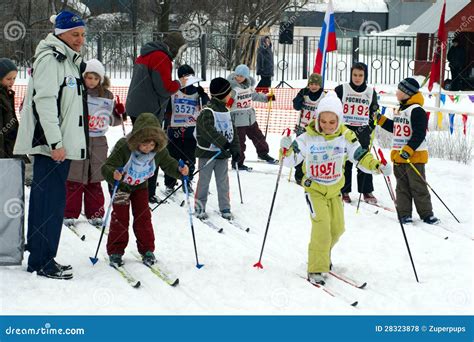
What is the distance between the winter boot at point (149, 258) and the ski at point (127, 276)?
198 millimetres

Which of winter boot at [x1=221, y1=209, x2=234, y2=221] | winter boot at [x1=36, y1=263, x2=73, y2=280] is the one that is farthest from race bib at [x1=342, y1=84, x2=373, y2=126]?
winter boot at [x1=36, y1=263, x2=73, y2=280]

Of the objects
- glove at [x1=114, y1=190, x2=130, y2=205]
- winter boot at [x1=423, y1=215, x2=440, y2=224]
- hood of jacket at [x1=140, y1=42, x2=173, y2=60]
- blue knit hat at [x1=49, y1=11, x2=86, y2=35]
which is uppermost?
blue knit hat at [x1=49, y1=11, x2=86, y2=35]

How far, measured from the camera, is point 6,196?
230 inches

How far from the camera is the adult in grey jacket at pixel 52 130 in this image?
536 centimetres

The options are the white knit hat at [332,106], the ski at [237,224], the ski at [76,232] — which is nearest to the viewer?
A: the white knit hat at [332,106]

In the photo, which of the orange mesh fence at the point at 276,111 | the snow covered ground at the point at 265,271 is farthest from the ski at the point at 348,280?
the orange mesh fence at the point at 276,111

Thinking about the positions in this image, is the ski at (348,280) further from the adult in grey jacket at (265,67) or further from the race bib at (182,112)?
the adult in grey jacket at (265,67)

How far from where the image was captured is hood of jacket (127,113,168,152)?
18.9ft

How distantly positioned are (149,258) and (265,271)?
0.92 metres

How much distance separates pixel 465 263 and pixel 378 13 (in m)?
43.4

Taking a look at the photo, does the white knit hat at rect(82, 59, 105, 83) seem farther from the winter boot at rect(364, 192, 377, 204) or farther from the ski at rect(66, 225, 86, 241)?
the winter boot at rect(364, 192, 377, 204)

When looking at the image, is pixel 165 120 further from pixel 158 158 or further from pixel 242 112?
pixel 158 158

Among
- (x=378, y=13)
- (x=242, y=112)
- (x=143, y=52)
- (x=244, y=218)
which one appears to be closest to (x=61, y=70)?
(x=143, y=52)

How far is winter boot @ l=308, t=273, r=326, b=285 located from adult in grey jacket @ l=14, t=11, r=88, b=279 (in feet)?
5.91
